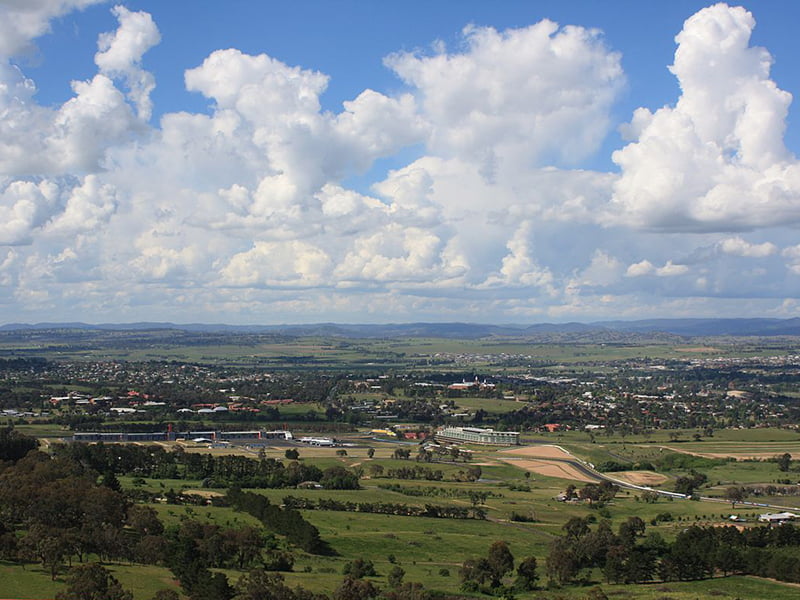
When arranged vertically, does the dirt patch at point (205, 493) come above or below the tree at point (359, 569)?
below

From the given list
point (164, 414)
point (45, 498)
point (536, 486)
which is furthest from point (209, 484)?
point (164, 414)

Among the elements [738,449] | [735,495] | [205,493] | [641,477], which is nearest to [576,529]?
[735,495]

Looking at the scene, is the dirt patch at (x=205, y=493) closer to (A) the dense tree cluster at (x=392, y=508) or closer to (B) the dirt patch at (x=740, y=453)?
(A) the dense tree cluster at (x=392, y=508)

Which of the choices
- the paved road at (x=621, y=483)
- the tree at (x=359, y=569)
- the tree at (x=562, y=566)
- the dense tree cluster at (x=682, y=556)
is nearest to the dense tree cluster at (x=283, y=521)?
the tree at (x=359, y=569)

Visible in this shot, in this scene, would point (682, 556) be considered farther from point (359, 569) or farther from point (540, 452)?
point (540, 452)

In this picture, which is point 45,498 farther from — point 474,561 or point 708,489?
point 708,489

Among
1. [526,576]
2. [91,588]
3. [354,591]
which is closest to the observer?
[91,588]
